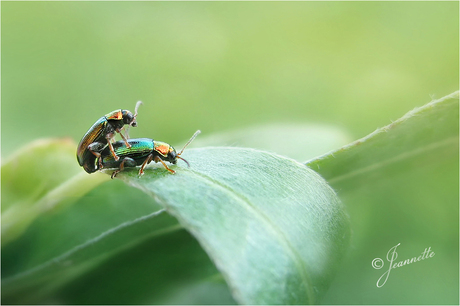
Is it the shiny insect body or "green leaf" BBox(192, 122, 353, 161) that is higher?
the shiny insect body

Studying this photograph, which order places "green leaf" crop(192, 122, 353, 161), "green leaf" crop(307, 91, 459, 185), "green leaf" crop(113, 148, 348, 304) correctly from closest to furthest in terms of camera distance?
"green leaf" crop(113, 148, 348, 304), "green leaf" crop(307, 91, 459, 185), "green leaf" crop(192, 122, 353, 161)

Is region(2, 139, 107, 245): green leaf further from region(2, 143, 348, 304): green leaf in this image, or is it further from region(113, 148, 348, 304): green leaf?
region(113, 148, 348, 304): green leaf

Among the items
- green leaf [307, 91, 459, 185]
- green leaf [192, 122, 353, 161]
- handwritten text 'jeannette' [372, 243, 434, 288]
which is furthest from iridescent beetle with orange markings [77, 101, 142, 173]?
handwritten text 'jeannette' [372, 243, 434, 288]

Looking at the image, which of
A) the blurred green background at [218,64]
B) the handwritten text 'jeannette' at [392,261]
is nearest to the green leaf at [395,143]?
the handwritten text 'jeannette' at [392,261]

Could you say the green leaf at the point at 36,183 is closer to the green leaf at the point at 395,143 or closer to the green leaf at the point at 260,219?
the green leaf at the point at 260,219

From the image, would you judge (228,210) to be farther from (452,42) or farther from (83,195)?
(452,42)

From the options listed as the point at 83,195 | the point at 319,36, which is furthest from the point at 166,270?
the point at 319,36

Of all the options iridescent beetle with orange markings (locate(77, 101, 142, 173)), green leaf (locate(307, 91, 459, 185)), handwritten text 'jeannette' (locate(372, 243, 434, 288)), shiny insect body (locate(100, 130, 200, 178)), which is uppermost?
iridescent beetle with orange markings (locate(77, 101, 142, 173))

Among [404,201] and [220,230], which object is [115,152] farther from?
[404,201]
